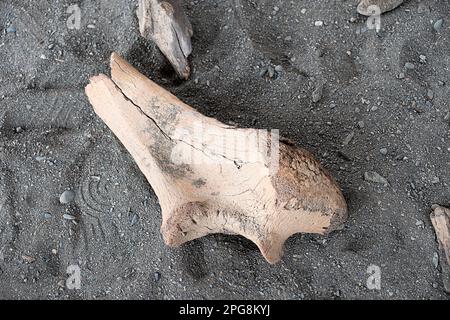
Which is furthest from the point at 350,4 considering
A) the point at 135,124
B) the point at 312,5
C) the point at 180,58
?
the point at 135,124

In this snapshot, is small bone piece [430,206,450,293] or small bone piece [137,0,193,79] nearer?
small bone piece [430,206,450,293]

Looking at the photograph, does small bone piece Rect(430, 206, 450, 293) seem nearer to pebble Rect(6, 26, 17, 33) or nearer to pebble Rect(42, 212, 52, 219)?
pebble Rect(42, 212, 52, 219)

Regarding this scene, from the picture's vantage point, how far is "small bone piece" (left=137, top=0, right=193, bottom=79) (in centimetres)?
182

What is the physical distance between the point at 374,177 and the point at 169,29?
2.63 feet

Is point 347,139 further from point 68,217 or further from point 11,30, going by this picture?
point 11,30

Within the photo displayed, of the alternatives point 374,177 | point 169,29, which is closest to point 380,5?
point 374,177

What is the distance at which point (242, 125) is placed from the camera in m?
1.84

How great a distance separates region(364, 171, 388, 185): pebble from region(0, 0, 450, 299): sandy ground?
0.05ft

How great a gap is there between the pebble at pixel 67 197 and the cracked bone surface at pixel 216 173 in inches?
12.0

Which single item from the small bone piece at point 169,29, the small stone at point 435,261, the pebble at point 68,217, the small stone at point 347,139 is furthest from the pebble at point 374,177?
the pebble at point 68,217

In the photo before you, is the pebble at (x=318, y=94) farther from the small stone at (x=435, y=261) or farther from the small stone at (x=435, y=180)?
the small stone at (x=435, y=261)

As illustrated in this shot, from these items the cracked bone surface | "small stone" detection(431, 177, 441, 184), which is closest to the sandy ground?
"small stone" detection(431, 177, 441, 184)

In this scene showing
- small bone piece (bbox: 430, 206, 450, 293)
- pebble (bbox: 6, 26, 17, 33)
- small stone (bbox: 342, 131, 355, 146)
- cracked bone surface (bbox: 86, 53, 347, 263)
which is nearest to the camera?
cracked bone surface (bbox: 86, 53, 347, 263)

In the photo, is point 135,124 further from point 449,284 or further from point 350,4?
point 449,284
